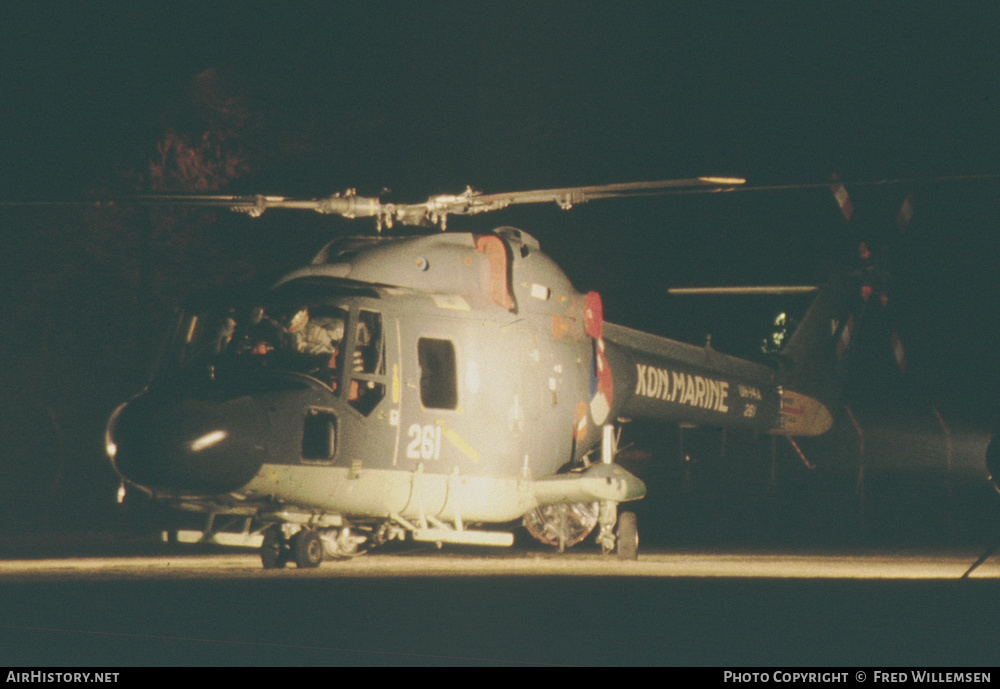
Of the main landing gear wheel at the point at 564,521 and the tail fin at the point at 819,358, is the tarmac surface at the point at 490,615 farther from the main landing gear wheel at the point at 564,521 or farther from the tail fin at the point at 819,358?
the tail fin at the point at 819,358

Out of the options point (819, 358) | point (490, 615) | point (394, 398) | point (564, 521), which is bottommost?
point (490, 615)

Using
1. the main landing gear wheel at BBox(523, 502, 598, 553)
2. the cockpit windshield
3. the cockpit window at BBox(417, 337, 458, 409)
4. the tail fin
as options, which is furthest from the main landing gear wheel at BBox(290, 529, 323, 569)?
the tail fin

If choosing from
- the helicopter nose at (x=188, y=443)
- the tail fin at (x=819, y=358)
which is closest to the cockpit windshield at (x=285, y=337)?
the helicopter nose at (x=188, y=443)

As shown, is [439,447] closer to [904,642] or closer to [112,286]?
[904,642]

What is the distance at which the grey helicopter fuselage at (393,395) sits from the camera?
11.7 meters

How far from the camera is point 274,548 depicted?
13.3 metres

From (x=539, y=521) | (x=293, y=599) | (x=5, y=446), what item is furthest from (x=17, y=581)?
(x=5, y=446)

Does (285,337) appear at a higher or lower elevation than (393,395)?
higher

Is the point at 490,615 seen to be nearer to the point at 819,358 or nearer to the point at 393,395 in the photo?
the point at 393,395

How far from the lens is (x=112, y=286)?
22703 millimetres

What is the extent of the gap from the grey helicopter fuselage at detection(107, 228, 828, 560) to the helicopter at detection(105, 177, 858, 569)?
20 millimetres

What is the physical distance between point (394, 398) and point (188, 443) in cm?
254

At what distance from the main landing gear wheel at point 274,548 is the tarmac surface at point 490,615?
28 cm

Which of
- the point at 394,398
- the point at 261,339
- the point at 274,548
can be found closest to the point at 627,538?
Result: the point at 394,398
